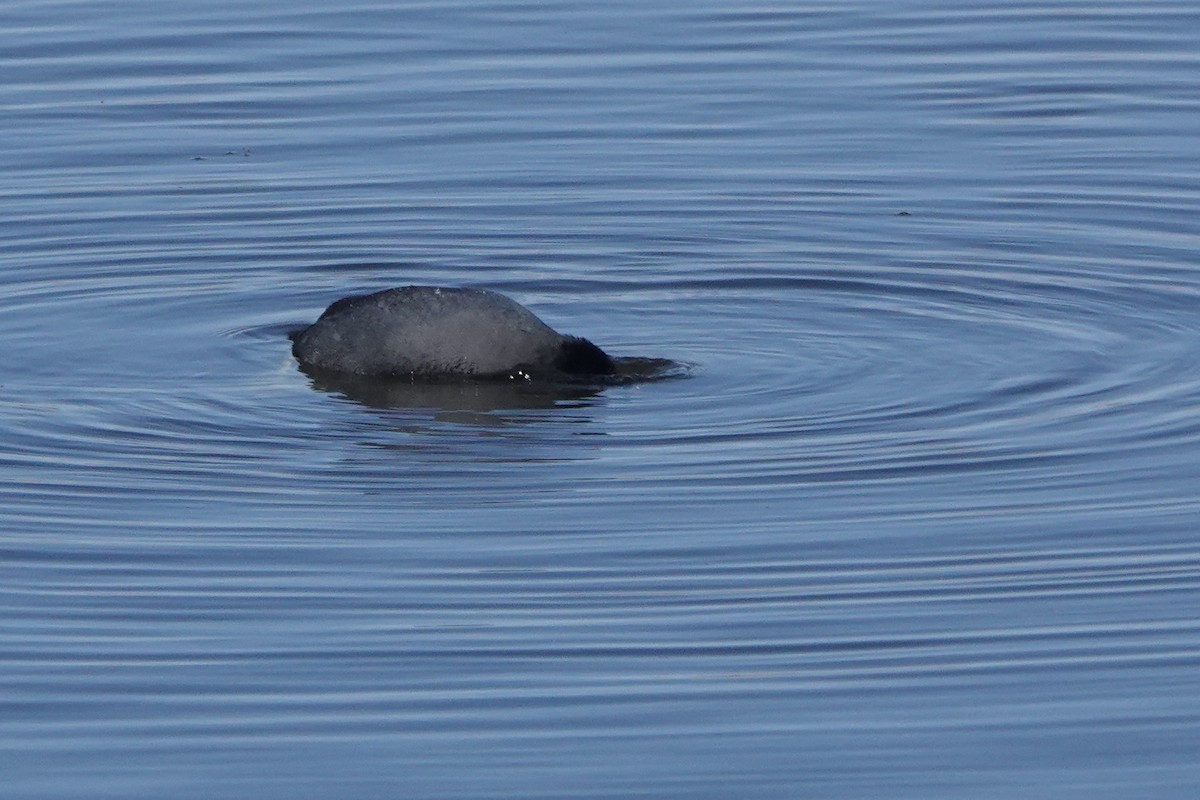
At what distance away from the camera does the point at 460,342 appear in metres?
11.3

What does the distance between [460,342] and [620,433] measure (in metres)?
1.24

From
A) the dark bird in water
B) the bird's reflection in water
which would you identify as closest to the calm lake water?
the bird's reflection in water

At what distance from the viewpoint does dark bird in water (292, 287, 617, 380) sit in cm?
1127

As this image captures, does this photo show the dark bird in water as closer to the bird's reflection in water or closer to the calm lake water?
the bird's reflection in water

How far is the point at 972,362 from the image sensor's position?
11547 millimetres

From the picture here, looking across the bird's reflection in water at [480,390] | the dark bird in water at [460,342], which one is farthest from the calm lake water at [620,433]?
the dark bird in water at [460,342]

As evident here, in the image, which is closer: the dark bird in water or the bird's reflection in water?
the bird's reflection in water

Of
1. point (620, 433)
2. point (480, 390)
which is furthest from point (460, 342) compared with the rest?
point (620, 433)

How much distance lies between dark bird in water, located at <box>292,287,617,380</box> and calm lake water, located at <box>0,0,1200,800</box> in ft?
0.71

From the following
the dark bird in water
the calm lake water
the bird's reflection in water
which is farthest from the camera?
the dark bird in water

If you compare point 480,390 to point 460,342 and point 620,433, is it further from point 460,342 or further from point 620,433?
point 620,433

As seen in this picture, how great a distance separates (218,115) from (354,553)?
31.1ft

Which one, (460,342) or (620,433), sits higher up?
(460,342)

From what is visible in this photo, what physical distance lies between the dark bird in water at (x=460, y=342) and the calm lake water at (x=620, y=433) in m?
0.22
